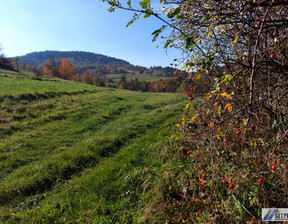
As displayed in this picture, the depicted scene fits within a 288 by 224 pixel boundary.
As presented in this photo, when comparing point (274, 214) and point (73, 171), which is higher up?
point (274, 214)

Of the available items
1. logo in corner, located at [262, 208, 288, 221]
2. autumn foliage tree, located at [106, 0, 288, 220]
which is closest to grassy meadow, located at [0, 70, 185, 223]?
autumn foliage tree, located at [106, 0, 288, 220]

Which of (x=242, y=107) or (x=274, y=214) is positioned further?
(x=242, y=107)

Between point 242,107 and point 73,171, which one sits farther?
point 73,171

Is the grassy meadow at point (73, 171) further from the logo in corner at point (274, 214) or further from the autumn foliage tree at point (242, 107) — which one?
the logo in corner at point (274, 214)

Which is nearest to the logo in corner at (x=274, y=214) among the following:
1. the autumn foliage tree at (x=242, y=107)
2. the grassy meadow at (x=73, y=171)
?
the autumn foliage tree at (x=242, y=107)

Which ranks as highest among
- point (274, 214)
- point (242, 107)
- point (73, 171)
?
point (242, 107)

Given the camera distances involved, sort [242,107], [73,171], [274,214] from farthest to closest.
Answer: [73,171] → [242,107] → [274,214]

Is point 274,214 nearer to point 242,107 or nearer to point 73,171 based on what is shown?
point 242,107

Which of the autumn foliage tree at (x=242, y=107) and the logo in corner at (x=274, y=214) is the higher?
the autumn foliage tree at (x=242, y=107)

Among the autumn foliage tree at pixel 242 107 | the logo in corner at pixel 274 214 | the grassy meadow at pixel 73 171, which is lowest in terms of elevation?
the grassy meadow at pixel 73 171

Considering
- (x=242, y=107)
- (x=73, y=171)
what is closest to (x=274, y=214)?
(x=242, y=107)

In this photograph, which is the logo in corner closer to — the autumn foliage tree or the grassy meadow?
the autumn foliage tree

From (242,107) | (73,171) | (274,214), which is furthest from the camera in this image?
Result: (73,171)

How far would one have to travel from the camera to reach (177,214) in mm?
2789
